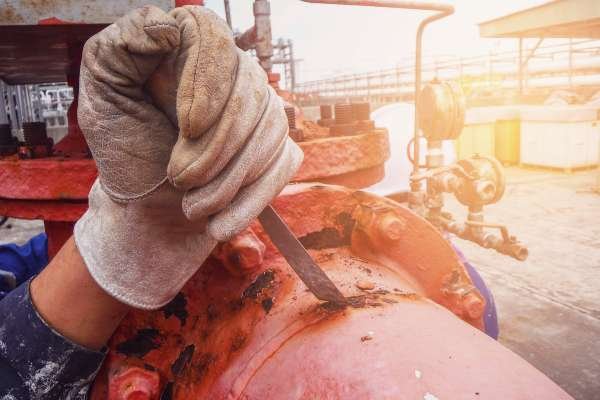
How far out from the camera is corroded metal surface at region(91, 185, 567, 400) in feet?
2.30

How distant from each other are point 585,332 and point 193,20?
3054 mm

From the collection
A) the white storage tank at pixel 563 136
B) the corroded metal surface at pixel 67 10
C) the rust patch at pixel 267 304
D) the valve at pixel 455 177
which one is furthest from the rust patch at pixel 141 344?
A: the white storage tank at pixel 563 136

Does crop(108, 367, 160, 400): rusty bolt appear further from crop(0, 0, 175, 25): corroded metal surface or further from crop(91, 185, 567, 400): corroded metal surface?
crop(0, 0, 175, 25): corroded metal surface

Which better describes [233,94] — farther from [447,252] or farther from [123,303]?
[447,252]

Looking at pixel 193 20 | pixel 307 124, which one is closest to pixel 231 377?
pixel 193 20

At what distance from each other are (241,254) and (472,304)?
0.59 m

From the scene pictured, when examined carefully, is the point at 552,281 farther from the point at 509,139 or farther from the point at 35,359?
the point at 509,139

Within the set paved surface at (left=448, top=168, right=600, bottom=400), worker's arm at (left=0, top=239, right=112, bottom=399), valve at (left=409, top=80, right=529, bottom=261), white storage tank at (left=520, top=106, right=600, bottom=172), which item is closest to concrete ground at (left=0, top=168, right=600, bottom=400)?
paved surface at (left=448, top=168, right=600, bottom=400)

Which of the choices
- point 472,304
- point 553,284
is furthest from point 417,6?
point 553,284

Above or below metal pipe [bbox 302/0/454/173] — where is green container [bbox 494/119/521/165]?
below

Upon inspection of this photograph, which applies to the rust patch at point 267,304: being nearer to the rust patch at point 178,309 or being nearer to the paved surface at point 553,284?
the rust patch at point 178,309

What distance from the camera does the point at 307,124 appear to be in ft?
5.90

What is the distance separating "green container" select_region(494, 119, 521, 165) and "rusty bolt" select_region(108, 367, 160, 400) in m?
8.54

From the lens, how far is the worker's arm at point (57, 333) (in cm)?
93
